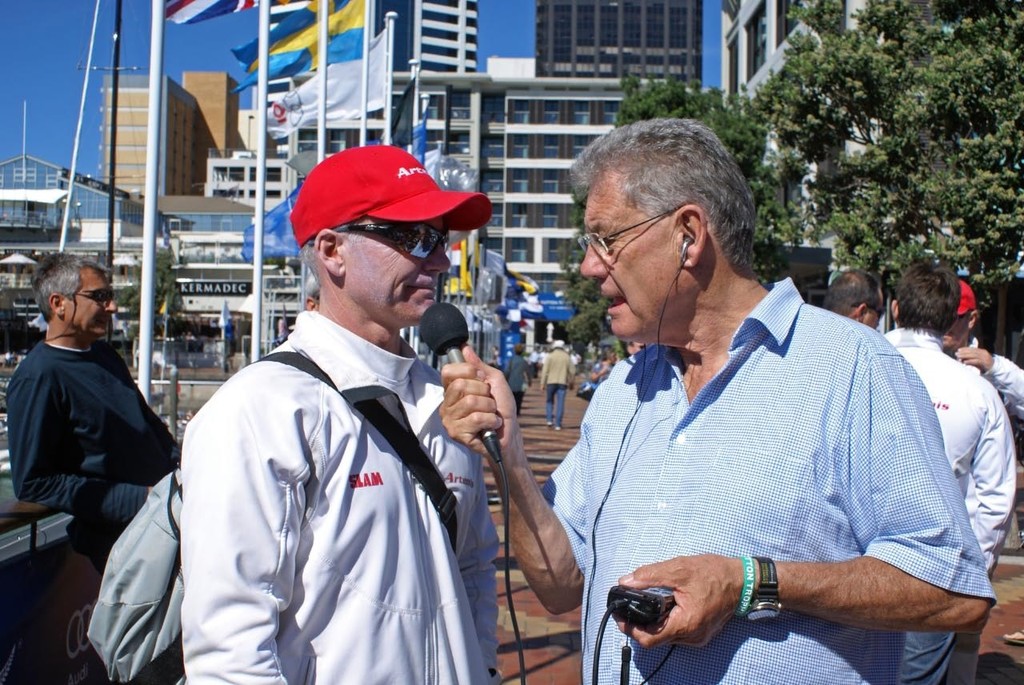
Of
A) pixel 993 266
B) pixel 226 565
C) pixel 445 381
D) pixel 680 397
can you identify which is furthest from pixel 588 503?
pixel 993 266

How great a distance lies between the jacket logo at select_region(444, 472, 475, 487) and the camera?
92.4 inches

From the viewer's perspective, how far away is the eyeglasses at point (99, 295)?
433 centimetres

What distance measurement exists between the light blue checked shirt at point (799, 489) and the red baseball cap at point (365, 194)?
764 mm

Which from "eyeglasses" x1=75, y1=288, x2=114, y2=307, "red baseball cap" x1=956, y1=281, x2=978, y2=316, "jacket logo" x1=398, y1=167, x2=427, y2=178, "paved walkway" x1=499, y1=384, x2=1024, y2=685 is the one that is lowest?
"paved walkway" x1=499, y1=384, x2=1024, y2=685

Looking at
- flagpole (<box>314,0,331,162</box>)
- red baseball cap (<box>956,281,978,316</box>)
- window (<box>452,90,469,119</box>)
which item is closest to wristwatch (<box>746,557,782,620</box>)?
red baseball cap (<box>956,281,978,316</box>)

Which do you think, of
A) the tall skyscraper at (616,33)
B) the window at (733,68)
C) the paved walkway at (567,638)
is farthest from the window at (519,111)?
the tall skyscraper at (616,33)

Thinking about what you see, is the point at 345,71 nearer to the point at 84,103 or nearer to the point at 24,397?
the point at 24,397

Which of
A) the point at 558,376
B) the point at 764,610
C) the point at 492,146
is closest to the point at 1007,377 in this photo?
the point at 764,610

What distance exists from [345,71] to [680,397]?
13.3m

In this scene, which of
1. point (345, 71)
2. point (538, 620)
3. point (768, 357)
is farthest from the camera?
point (345, 71)

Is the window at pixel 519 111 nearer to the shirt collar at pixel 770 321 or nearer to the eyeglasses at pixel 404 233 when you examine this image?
the eyeglasses at pixel 404 233

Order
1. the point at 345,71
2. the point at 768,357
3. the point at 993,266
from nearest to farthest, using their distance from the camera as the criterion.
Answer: the point at 768,357
the point at 993,266
the point at 345,71

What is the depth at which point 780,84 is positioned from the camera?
14.7 metres

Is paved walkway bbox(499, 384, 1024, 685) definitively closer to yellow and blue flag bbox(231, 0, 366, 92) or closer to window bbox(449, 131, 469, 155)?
yellow and blue flag bbox(231, 0, 366, 92)
